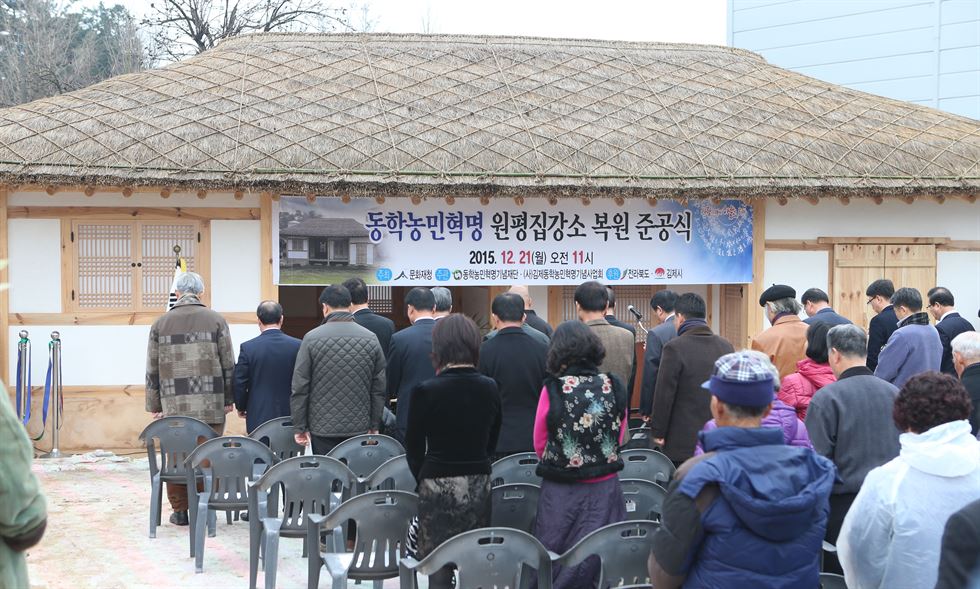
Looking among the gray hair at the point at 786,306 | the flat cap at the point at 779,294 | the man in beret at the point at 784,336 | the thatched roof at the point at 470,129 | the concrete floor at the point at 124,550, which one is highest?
the thatched roof at the point at 470,129

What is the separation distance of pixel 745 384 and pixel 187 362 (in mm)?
4800

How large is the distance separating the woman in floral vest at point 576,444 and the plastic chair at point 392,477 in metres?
0.93

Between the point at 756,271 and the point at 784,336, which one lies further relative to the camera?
the point at 756,271

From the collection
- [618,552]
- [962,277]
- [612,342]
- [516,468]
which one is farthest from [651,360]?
[962,277]

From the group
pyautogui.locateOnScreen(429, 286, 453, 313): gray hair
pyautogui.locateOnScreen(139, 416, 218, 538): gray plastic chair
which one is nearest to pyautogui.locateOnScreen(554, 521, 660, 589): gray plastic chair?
pyautogui.locateOnScreen(429, 286, 453, 313): gray hair

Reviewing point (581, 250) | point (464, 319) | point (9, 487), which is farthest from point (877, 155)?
point (9, 487)

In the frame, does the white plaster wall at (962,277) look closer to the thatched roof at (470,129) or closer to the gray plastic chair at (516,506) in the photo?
the thatched roof at (470,129)

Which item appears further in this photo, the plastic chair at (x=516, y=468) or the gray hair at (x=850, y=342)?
the plastic chair at (x=516, y=468)

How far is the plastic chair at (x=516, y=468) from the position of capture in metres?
4.91

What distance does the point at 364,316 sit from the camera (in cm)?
674

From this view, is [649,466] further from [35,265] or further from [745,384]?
[35,265]

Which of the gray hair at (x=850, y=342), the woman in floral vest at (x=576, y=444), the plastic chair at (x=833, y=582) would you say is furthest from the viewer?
the gray hair at (x=850, y=342)

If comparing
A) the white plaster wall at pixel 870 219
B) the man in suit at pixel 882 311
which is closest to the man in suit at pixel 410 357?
the man in suit at pixel 882 311

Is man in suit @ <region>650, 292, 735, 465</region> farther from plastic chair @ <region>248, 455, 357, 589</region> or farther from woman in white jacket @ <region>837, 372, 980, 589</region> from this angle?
woman in white jacket @ <region>837, 372, 980, 589</region>
